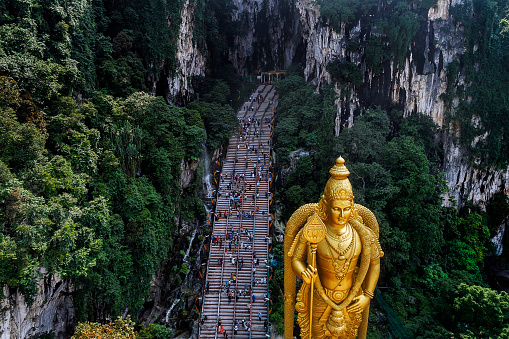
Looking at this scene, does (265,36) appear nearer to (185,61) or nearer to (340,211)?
(185,61)

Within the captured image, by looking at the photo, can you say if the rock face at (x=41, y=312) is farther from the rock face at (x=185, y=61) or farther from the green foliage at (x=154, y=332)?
the rock face at (x=185, y=61)

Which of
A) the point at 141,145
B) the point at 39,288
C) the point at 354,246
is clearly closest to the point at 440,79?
the point at 141,145

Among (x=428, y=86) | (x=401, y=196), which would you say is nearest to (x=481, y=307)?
(x=401, y=196)

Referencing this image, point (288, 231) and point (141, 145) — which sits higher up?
point (141, 145)

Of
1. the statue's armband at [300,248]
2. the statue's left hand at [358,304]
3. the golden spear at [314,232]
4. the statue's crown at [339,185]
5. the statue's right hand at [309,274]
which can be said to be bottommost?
the statue's left hand at [358,304]

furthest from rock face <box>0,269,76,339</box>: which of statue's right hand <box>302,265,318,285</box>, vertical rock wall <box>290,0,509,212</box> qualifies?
vertical rock wall <box>290,0,509,212</box>

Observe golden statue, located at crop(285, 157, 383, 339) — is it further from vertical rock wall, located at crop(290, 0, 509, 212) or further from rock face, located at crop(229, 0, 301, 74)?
rock face, located at crop(229, 0, 301, 74)

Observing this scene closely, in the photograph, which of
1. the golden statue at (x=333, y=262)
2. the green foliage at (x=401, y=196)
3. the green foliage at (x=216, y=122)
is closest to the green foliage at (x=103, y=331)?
the golden statue at (x=333, y=262)

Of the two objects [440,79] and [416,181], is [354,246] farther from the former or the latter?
[440,79]
